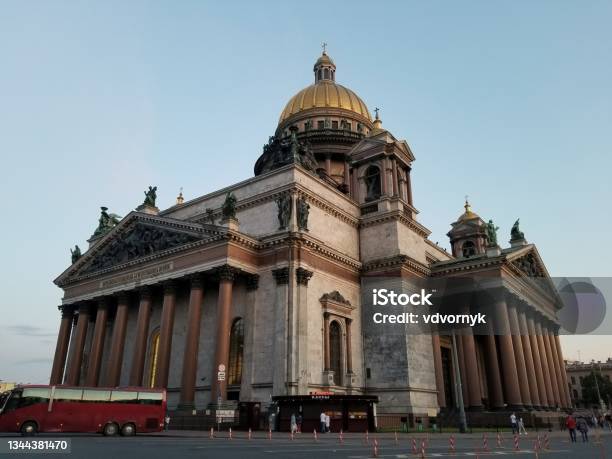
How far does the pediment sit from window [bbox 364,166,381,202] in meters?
17.1

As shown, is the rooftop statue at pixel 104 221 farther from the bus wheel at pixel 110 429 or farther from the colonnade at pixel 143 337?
the bus wheel at pixel 110 429

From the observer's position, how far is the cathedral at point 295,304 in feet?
110

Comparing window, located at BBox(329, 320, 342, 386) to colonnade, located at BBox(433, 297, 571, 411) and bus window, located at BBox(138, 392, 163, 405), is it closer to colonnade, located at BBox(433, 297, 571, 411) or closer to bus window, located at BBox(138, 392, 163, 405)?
colonnade, located at BBox(433, 297, 571, 411)

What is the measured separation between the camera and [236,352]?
1405 inches

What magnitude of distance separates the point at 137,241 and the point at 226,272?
11956 millimetres

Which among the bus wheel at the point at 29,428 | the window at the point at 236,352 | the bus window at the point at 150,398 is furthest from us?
the window at the point at 236,352

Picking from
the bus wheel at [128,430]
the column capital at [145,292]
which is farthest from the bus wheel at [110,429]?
the column capital at [145,292]

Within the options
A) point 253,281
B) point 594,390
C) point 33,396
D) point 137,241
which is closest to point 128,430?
point 33,396

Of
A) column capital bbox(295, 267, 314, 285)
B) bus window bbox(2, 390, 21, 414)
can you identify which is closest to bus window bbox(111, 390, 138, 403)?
bus window bbox(2, 390, 21, 414)

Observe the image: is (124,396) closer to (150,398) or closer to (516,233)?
(150,398)

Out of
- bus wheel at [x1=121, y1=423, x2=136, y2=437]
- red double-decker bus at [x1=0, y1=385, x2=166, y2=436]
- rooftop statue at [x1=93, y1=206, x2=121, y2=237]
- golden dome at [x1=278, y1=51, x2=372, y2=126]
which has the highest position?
golden dome at [x1=278, y1=51, x2=372, y2=126]

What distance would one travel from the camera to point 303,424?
28266mm

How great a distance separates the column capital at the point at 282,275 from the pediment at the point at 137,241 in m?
4.74

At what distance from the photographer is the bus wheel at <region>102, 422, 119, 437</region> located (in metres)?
24.7
